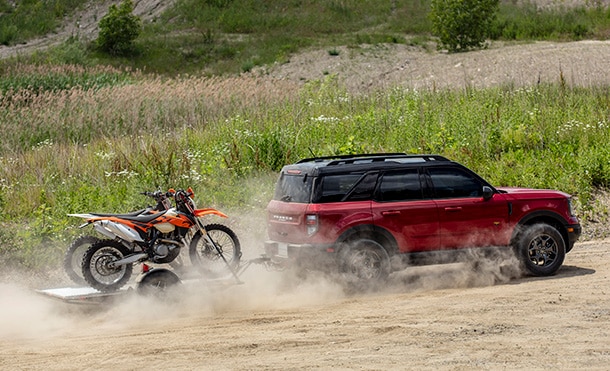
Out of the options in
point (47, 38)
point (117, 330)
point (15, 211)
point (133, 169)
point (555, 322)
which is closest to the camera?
point (555, 322)

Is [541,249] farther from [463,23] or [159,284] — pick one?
[463,23]

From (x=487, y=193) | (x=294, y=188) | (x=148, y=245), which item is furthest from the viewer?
(x=487, y=193)

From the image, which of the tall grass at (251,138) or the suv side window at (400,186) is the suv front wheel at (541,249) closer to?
the suv side window at (400,186)

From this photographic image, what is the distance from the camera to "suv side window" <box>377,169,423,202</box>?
12.1 meters

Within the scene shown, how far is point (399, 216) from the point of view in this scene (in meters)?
12.0

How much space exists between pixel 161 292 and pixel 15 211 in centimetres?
608

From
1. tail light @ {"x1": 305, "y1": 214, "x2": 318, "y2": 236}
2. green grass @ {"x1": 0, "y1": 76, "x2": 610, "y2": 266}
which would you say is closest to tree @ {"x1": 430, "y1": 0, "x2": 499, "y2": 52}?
green grass @ {"x1": 0, "y1": 76, "x2": 610, "y2": 266}

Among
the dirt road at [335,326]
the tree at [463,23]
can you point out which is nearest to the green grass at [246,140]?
the dirt road at [335,326]

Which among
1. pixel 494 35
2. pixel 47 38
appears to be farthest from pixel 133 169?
pixel 47 38

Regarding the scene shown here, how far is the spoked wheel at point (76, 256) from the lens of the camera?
1150cm

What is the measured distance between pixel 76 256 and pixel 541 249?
646 cm

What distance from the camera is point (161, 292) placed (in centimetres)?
1116

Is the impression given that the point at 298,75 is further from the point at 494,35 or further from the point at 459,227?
the point at 459,227

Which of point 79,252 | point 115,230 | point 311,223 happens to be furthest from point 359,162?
point 79,252
